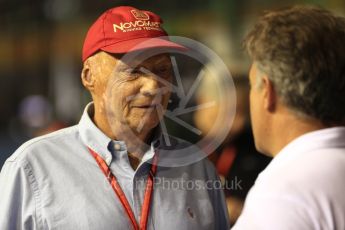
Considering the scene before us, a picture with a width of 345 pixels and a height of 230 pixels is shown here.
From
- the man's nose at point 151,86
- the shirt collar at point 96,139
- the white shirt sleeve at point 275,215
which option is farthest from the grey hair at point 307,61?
the shirt collar at point 96,139

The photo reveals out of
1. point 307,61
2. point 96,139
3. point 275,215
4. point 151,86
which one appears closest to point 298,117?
point 307,61

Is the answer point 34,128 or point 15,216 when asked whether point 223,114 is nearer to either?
point 15,216

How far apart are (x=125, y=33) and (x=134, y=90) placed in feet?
0.65

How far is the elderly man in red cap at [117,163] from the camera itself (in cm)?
200

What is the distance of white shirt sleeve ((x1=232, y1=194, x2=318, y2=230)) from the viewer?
4.64ft

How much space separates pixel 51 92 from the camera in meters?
7.52

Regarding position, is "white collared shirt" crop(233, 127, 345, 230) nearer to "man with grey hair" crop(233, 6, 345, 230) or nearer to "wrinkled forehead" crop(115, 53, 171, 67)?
"man with grey hair" crop(233, 6, 345, 230)

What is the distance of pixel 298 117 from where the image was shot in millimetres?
1587

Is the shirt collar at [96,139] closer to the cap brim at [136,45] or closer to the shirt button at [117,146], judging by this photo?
the shirt button at [117,146]

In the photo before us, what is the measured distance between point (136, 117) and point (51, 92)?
549 centimetres

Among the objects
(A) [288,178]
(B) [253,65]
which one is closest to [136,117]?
(B) [253,65]

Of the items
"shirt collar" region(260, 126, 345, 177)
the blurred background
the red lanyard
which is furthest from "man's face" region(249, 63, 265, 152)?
the blurred background

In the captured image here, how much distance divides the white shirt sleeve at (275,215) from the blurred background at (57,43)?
3.61 metres

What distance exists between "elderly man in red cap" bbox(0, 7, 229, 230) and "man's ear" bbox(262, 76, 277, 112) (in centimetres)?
63
